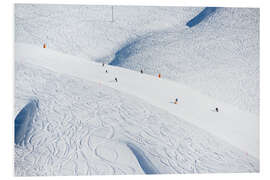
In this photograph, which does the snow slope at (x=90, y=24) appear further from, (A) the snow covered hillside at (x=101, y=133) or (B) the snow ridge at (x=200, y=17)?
(A) the snow covered hillside at (x=101, y=133)

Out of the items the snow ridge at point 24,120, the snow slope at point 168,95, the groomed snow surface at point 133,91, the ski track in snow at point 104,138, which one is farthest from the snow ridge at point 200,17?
the snow ridge at point 24,120

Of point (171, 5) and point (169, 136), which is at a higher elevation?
point (171, 5)

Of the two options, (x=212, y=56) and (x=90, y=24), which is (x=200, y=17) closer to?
(x=212, y=56)

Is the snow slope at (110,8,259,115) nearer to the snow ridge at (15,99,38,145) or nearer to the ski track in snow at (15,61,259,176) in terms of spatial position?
the ski track in snow at (15,61,259,176)
